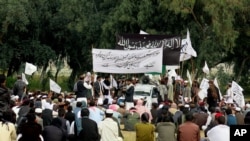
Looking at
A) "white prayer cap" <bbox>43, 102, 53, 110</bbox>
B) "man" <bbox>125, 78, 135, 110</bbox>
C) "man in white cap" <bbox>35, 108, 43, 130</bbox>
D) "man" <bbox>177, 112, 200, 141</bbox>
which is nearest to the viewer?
"man" <bbox>177, 112, 200, 141</bbox>

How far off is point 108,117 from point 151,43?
12.9m

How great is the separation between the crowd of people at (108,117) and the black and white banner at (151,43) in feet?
3.59

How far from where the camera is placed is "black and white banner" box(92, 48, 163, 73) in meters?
23.4

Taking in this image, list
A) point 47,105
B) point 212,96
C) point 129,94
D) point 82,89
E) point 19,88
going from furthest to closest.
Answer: point 129,94 < point 212,96 < point 82,89 < point 19,88 < point 47,105

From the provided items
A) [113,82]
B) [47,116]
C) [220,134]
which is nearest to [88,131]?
[220,134]

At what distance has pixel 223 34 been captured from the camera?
39.5 meters

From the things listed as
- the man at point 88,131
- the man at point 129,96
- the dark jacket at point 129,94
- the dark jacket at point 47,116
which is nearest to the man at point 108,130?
the man at point 88,131

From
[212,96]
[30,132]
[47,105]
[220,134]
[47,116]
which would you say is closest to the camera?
[30,132]

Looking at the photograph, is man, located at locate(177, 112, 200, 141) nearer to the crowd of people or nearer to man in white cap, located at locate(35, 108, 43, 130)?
the crowd of people

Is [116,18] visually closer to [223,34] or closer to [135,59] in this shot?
[223,34]

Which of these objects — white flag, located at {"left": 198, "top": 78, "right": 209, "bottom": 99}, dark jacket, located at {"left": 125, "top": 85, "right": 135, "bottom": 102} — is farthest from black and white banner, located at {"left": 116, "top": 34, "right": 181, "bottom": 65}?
dark jacket, located at {"left": 125, "top": 85, "right": 135, "bottom": 102}

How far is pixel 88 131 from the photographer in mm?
12914

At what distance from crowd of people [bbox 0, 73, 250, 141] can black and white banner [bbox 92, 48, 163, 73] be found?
0.85 meters

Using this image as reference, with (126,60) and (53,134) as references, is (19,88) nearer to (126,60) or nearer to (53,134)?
(126,60)
